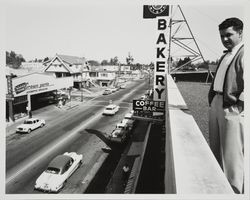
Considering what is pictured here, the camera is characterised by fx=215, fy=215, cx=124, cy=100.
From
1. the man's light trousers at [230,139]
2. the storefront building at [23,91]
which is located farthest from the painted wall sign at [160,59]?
the storefront building at [23,91]

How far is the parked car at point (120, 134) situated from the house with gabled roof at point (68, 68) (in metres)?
23.4

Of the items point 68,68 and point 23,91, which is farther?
point 68,68

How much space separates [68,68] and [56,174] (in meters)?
28.8

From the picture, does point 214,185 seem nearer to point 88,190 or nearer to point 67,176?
point 88,190

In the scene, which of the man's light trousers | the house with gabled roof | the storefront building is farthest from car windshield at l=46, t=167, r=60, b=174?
the house with gabled roof

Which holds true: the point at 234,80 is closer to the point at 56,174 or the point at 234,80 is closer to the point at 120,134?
the point at 56,174

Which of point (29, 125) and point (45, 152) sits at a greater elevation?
point (29, 125)

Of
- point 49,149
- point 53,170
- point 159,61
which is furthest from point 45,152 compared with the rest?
point 159,61

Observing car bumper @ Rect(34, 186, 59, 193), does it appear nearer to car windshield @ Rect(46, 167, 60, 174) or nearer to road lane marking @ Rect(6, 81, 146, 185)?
car windshield @ Rect(46, 167, 60, 174)

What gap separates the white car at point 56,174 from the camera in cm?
942

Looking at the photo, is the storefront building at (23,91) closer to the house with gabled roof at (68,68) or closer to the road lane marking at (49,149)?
the road lane marking at (49,149)

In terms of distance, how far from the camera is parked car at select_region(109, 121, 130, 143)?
14.7 metres

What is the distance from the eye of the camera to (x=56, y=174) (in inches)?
390

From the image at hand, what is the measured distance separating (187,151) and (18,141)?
14548 millimetres
